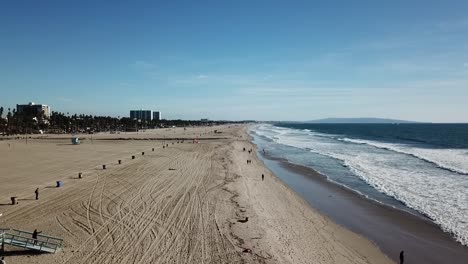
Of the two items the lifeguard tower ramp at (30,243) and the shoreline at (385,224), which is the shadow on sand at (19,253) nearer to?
the lifeguard tower ramp at (30,243)

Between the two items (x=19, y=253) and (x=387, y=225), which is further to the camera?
Answer: (x=387, y=225)

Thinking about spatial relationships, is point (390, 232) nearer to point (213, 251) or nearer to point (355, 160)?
point (213, 251)

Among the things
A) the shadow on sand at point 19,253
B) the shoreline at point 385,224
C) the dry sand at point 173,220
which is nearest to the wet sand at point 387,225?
the shoreline at point 385,224

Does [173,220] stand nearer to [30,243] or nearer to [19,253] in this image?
[30,243]

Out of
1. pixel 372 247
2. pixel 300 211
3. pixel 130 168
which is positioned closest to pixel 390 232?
pixel 372 247

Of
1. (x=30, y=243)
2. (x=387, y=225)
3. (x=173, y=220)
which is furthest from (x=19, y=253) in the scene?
(x=387, y=225)

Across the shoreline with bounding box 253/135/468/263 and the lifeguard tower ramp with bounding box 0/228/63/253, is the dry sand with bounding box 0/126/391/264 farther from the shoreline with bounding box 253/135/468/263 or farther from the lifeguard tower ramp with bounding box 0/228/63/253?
the shoreline with bounding box 253/135/468/263
